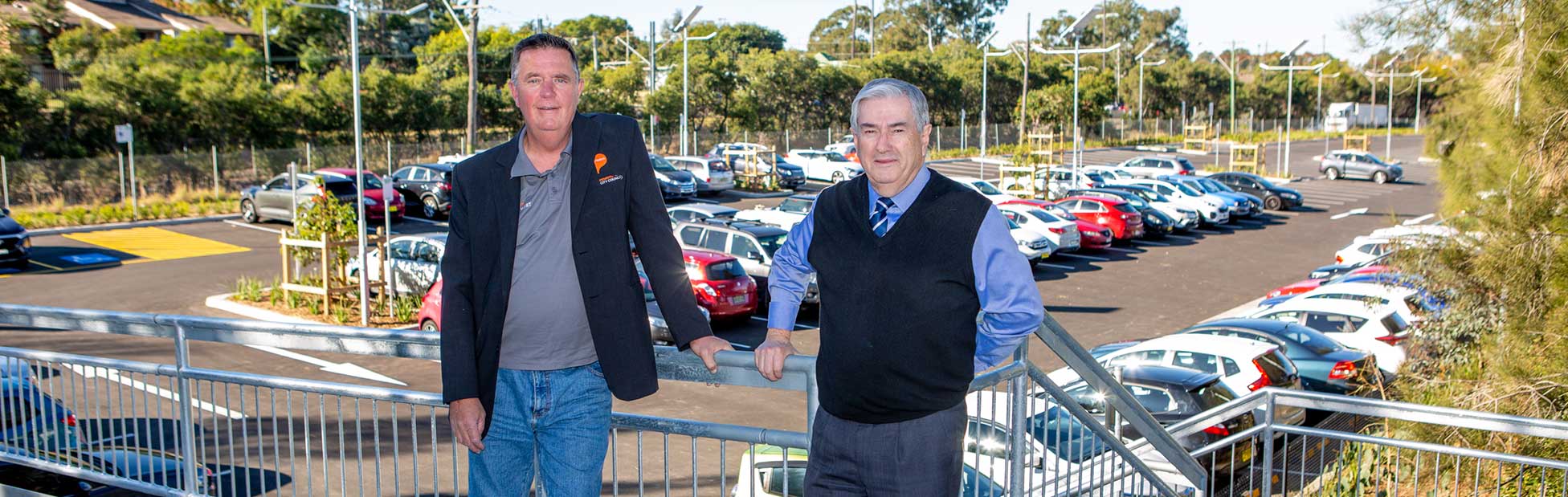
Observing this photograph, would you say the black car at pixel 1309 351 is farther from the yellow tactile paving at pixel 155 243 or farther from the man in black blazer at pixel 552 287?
the yellow tactile paving at pixel 155 243

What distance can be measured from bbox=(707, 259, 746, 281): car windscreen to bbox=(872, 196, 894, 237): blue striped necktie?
1661 centimetres

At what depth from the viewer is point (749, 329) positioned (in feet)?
67.1

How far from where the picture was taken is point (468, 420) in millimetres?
3604

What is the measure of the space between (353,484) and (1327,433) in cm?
761

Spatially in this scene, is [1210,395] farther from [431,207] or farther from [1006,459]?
[431,207]

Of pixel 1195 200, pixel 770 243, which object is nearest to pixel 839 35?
pixel 1195 200

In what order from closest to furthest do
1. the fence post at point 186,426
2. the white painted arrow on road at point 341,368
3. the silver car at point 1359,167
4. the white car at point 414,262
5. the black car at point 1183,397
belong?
1. the fence post at point 186,426
2. the black car at point 1183,397
3. the white painted arrow on road at point 341,368
4. the white car at point 414,262
5. the silver car at point 1359,167

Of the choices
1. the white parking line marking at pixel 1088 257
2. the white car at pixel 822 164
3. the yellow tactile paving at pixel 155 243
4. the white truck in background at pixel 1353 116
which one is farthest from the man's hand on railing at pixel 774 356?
the white truck in background at pixel 1353 116

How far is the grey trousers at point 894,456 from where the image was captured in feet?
11.2

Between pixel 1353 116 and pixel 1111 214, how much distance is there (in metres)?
77.9

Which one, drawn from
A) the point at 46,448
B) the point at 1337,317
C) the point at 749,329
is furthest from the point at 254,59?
the point at 46,448

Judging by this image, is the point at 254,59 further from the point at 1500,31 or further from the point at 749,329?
the point at 1500,31

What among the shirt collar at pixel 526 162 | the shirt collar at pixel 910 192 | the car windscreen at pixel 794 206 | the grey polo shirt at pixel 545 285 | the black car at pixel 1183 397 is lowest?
the black car at pixel 1183 397

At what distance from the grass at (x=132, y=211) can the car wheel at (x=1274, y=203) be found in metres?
34.5
